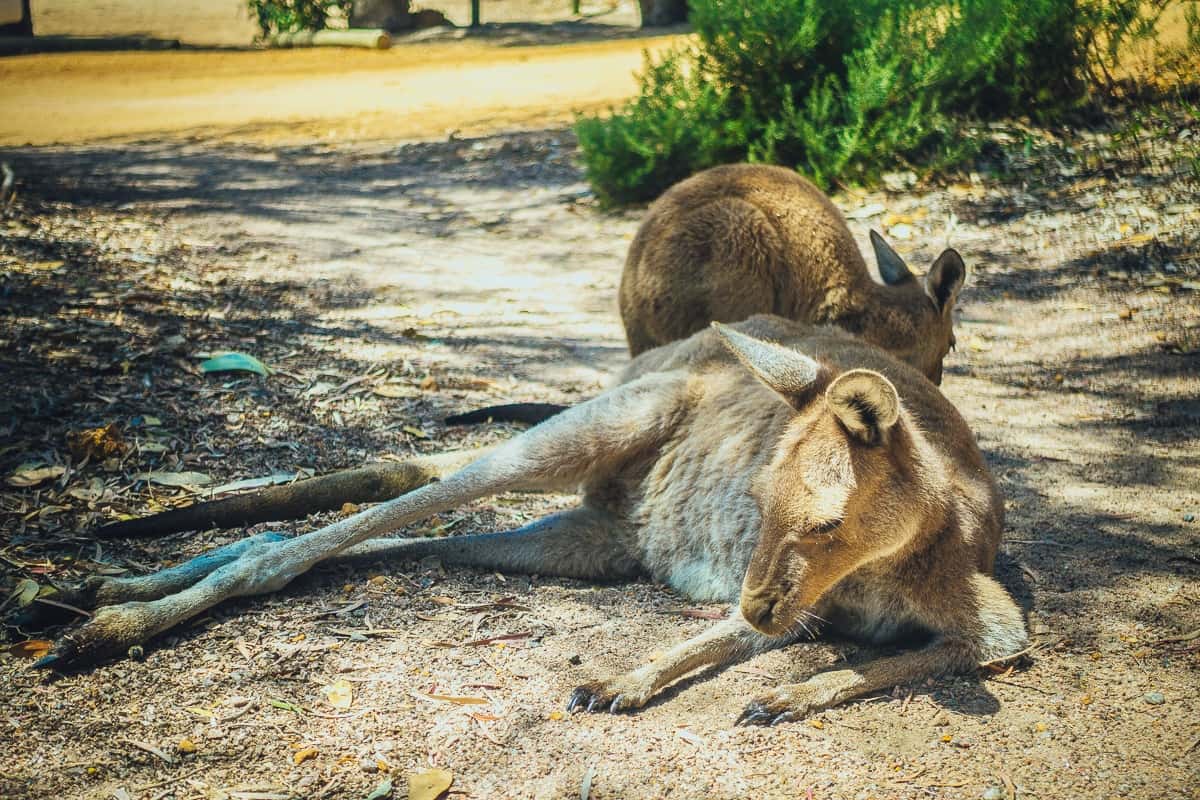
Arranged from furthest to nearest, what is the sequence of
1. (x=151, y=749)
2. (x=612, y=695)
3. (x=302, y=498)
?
(x=302, y=498)
(x=612, y=695)
(x=151, y=749)

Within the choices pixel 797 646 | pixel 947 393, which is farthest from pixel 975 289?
pixel 797 646

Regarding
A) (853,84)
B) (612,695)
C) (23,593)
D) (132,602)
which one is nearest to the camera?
(612,695)

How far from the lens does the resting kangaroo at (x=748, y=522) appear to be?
8.46ft

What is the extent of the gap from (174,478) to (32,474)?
0.47 meters

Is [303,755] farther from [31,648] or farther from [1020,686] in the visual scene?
[1020,686]

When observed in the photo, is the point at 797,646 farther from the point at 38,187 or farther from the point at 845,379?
the point at 38,187

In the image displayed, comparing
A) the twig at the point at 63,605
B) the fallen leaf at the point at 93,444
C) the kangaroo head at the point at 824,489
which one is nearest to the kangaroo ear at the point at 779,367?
the kangaroo head at the point at 824,489

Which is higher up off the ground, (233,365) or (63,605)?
(233,365)

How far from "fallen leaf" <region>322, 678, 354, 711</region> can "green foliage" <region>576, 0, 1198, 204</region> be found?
17.9 ft

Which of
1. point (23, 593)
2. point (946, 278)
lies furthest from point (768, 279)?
point (23, 593)

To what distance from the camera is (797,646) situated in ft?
9.96

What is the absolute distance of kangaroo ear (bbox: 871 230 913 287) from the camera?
5215mm

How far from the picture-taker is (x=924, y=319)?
496 centimetres

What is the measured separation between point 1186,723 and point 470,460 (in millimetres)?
2363
